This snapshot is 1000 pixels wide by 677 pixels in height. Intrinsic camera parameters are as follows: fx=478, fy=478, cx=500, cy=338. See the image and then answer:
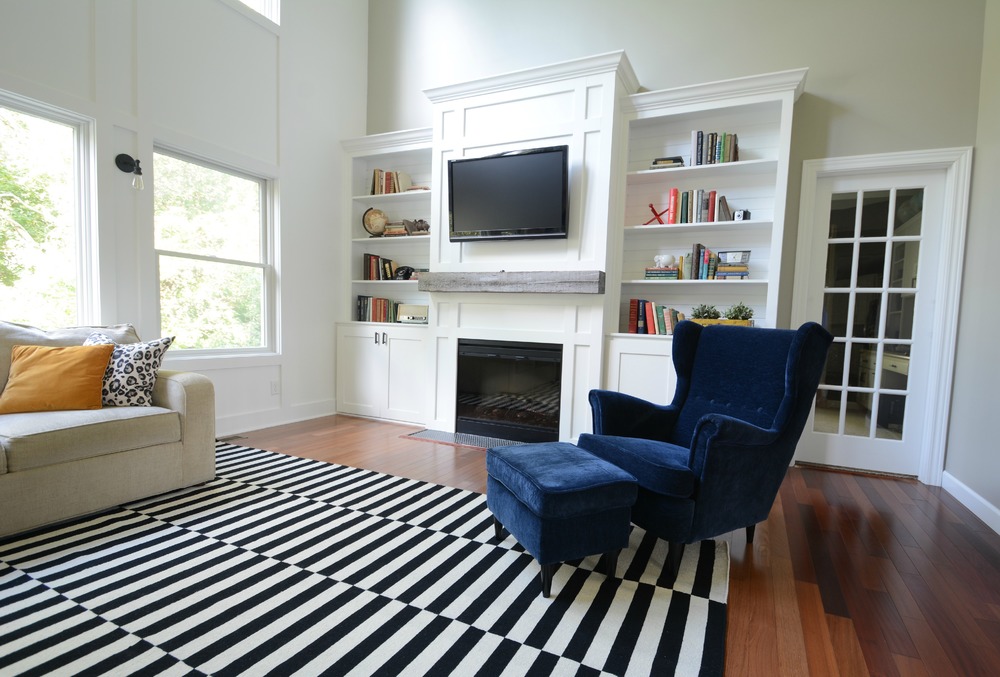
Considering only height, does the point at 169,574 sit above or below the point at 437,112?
below

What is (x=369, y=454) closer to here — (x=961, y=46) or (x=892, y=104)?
(x=892, y=104)

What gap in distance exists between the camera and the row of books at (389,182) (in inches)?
175

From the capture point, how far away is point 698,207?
3.34m

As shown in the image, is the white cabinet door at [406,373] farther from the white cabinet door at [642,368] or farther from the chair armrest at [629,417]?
the chair armrest at [629,417]

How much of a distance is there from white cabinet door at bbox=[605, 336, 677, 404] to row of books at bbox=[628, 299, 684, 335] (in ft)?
0.53

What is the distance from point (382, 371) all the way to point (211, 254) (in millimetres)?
1650

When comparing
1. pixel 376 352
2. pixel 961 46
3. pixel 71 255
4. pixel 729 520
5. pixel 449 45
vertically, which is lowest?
pixel 729 520

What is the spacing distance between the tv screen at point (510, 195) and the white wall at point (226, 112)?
4.81 feet

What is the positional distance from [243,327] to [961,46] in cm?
534

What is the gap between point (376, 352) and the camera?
4445mm

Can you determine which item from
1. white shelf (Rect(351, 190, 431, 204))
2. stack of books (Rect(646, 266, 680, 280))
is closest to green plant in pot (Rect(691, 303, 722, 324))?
stack of books (Rect(646, 266, 680, 280))

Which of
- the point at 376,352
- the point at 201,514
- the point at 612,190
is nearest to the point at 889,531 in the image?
the point at 612,190

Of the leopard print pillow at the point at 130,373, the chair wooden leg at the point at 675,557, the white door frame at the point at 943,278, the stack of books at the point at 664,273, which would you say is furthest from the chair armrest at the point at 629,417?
the leopard print pillow at the point at 130,373

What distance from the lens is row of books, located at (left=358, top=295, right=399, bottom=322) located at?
4.52 meters
